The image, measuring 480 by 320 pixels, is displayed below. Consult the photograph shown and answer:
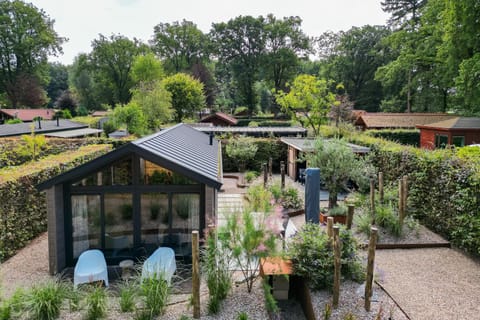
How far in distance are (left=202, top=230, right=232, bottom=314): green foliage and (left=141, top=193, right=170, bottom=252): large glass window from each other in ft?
7.43

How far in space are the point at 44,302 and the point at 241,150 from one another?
14929 millimetres

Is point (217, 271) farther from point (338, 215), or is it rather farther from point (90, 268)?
point (338, 215)

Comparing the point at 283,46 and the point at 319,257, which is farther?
the point at 283,46

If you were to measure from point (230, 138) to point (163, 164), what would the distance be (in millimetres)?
13923

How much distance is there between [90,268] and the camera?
677cm

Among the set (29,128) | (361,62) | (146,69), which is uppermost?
(361,62)

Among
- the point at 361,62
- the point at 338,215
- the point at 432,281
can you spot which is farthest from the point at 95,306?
the point at 361,62

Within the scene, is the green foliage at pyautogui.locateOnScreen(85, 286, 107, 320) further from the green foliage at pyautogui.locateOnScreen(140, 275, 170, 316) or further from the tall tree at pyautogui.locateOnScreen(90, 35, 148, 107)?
the tall tree at pyautogui.locateOnScreen(90, 35, 148, 107)

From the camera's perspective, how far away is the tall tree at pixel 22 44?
45.0 meters

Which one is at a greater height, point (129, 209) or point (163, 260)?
point (129, 209)

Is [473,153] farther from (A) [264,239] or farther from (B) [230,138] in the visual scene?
(B) [230,138]

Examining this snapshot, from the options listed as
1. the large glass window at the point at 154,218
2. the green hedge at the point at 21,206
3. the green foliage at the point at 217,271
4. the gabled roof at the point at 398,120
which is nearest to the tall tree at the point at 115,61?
the gabled roof at the point at 398,120

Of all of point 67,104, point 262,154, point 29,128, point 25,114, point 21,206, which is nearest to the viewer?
point 21,206

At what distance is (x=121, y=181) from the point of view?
24.7 feet
